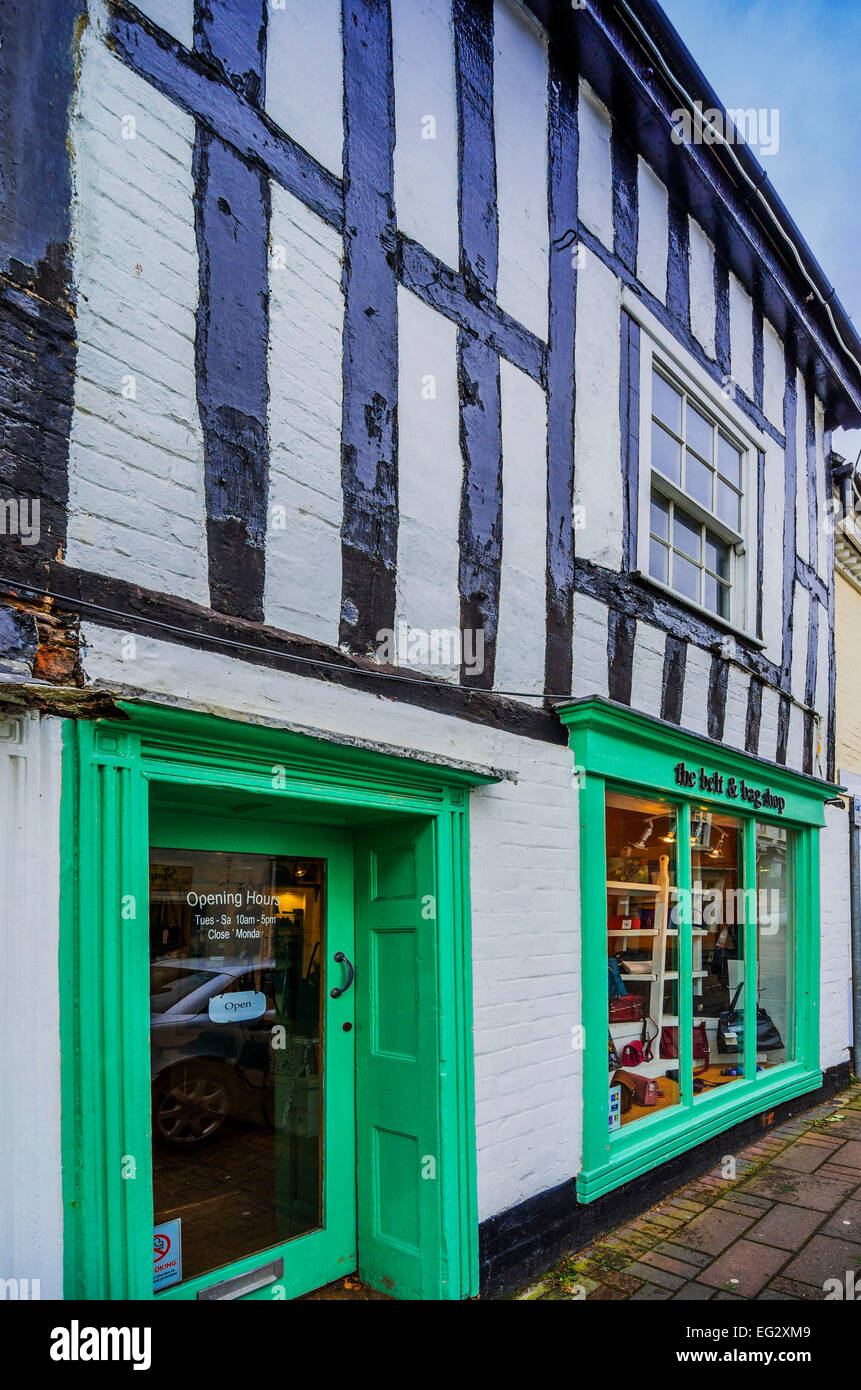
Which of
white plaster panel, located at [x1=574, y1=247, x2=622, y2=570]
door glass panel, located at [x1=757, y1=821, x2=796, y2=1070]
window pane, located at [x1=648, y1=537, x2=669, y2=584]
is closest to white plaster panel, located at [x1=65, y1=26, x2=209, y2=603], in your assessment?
white plaster panel, located at [x1=574, y1=247, x2=622, y2=570]

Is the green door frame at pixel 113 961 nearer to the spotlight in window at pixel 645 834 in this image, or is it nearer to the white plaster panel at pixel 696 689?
the spotlight in window at pixel 645 834

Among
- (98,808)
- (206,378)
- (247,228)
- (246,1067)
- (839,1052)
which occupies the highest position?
(247,228)

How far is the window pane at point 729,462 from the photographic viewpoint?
21.1 ft

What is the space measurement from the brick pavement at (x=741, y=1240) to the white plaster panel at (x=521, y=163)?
453 cm

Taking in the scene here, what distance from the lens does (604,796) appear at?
4.73 m

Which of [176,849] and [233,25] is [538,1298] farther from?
[233,25]

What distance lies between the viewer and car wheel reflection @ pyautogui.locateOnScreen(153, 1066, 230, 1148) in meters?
3.17

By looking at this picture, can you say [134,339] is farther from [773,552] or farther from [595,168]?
[773,552]

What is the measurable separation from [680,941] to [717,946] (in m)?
0.77

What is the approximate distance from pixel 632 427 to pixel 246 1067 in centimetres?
403

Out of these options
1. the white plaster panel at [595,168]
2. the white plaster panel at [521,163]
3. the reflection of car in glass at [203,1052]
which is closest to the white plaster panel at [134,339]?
the reflection of car in glass at [203,1052]

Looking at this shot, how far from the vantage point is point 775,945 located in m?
6.96

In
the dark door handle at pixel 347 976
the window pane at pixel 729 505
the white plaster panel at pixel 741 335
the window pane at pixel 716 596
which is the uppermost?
the white plaster panel at pixel 741 335

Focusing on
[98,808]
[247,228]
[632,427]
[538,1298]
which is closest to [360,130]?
[247,228]
